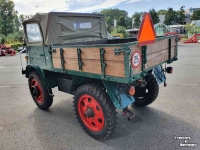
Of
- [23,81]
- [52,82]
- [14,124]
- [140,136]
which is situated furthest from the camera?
[23,81]

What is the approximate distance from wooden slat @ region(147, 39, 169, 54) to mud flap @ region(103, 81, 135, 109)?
76 centimetres

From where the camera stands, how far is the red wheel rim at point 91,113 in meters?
3.01

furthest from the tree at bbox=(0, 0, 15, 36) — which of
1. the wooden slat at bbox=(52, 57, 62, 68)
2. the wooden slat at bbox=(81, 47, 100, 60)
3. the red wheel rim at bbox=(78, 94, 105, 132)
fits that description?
the wooden slat at bbox=(81, 47, 100, 60)

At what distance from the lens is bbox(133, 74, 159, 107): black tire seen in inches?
158

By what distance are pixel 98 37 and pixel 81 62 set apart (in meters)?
Result: 2.01

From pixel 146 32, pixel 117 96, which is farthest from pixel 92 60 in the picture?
pixel 146 32

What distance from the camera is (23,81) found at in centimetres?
736

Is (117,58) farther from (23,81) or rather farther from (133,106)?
(23,81)

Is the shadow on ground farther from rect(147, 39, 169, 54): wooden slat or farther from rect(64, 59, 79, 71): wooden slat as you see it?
rect(147, 39, 169, 54): wooden slat

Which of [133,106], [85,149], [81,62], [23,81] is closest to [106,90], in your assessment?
[81,62]

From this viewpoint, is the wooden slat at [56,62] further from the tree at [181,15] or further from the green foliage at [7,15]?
the tree at [181,15]

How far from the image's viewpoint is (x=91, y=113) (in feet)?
10.0

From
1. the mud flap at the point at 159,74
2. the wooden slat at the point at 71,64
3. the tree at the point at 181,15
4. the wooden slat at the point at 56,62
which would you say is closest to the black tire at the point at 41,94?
the wooden slat at the point at 56,62

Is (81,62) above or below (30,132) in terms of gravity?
above
